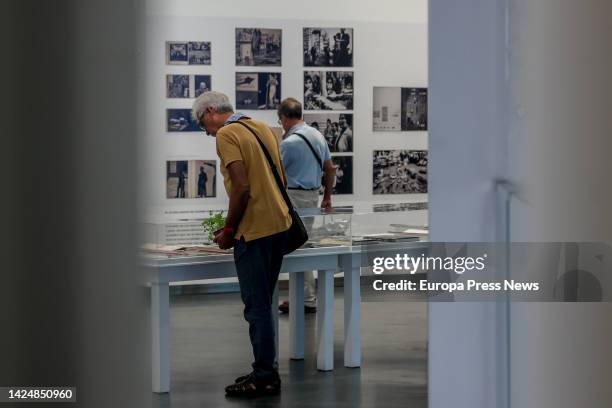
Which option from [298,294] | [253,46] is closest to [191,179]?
[253,46]

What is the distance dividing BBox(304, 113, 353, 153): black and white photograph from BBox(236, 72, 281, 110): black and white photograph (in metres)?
0.49

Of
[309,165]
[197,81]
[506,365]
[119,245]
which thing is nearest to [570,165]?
[506,365]

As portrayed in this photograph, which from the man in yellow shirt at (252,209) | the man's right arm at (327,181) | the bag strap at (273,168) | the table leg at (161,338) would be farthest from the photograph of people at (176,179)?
the bag strap at (273,168)

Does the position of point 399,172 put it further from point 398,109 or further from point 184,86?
point 184,86

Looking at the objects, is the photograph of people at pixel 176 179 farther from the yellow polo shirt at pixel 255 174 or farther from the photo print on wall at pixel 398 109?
the yellow polo shirt at pixel 255 174

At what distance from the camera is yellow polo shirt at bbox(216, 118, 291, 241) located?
5820 millimetres

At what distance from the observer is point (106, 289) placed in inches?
21.5

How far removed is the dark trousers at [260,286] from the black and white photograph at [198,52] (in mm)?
5555

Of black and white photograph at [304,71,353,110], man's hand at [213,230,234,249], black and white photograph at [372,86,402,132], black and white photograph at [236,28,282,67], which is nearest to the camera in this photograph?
man's hand at [213,230,234,249]

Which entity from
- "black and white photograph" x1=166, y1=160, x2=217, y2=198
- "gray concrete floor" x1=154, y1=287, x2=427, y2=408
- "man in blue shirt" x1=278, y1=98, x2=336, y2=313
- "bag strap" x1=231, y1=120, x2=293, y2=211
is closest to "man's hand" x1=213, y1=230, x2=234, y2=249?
"bag strap" x1=231, y1=120, x2=293, y2=211

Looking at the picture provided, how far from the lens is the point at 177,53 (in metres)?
11.4

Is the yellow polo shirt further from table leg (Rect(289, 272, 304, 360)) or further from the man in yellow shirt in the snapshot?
table leg (Rect(289, 272, 304, 360))

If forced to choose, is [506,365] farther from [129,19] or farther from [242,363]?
[242,363]

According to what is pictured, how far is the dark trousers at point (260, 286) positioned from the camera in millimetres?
5992
